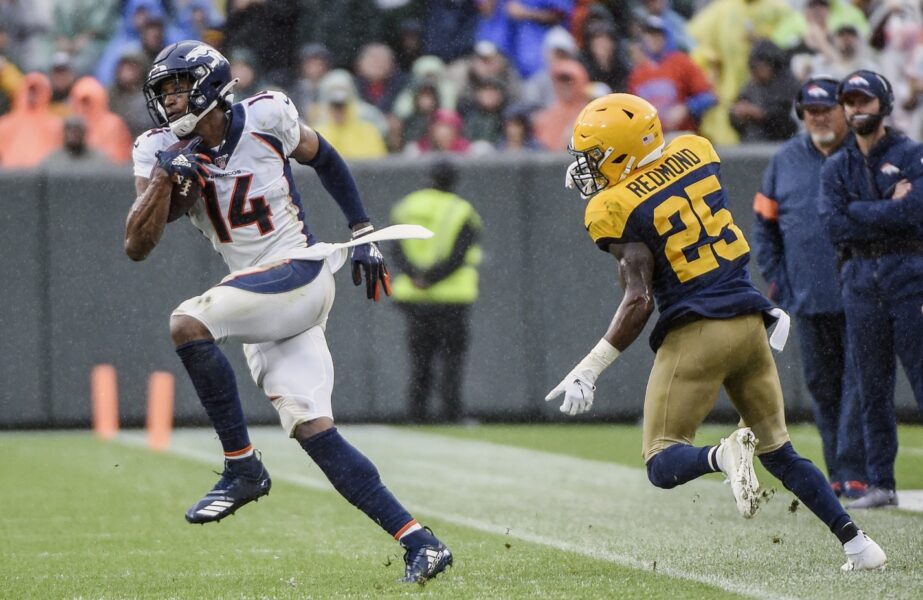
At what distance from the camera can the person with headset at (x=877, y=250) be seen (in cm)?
669

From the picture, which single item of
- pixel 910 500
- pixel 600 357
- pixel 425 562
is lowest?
pixel 910 500

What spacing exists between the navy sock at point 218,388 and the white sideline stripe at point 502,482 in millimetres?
1426

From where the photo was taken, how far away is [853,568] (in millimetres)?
5086

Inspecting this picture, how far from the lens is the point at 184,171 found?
16.1 ft

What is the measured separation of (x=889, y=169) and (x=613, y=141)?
84.0 inches

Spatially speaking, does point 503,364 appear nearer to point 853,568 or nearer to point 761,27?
point 761,27

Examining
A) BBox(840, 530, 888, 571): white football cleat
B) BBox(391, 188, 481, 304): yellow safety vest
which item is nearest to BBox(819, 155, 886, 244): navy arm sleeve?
BBox(840, 530, 888, 571): white football cleat

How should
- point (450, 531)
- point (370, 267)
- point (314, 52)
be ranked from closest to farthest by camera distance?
point (370, 267) → point (450, 531) → point (314, 52)

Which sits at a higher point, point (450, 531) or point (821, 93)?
point (821, 93)

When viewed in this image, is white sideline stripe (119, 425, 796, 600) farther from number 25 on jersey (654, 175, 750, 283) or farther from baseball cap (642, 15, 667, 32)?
baseball cap (642, 15, 667, 32)

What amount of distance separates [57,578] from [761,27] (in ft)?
27.0

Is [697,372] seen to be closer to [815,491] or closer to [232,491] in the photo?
[815,491]

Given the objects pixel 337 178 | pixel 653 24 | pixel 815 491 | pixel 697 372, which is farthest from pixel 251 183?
pixel 653 24

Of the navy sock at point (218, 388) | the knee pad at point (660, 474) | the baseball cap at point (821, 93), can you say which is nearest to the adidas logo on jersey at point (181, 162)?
the navy sock at point (218, 388)
